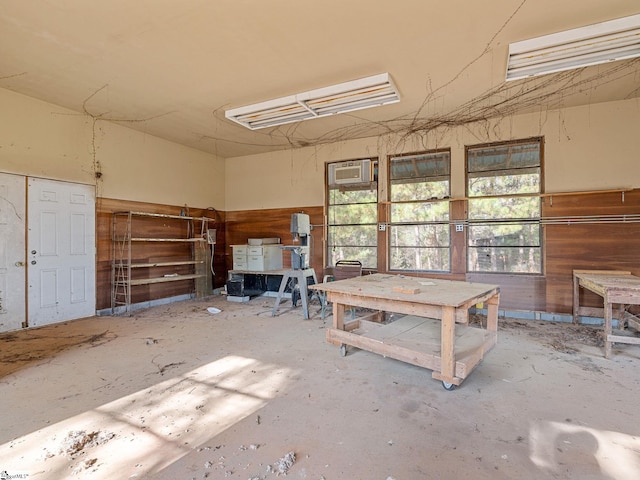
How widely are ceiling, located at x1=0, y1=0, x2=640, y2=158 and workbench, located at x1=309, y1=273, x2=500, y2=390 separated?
7.69 ft

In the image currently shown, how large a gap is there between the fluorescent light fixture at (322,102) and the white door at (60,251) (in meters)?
2.60

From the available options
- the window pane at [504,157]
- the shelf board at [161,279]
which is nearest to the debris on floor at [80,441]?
the shelf board at [161,279]

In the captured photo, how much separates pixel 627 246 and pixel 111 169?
750 cm

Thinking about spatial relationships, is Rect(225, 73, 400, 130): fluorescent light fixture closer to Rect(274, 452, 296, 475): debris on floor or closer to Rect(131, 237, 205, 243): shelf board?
Rect(131, 237, 205, 243): shelf board

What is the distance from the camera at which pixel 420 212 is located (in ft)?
17.7

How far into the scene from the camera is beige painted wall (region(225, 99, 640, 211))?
4215mm

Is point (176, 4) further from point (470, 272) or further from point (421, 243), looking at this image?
point (470, 272)

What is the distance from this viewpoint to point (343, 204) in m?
6.05

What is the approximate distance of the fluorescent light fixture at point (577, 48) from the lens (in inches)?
108

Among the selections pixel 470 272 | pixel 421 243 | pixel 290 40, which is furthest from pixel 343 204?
pixel 290 40

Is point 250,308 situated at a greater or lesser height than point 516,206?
lesser

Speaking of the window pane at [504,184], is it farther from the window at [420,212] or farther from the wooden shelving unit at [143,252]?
the wooden shelving unit at [143,252]

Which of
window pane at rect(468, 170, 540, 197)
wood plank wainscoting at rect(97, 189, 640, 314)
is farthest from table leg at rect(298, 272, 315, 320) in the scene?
window pane at rect(468, 170, 540, 197)

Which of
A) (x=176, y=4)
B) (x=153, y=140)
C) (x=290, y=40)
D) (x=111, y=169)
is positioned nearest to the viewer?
(x=176, y=4)
